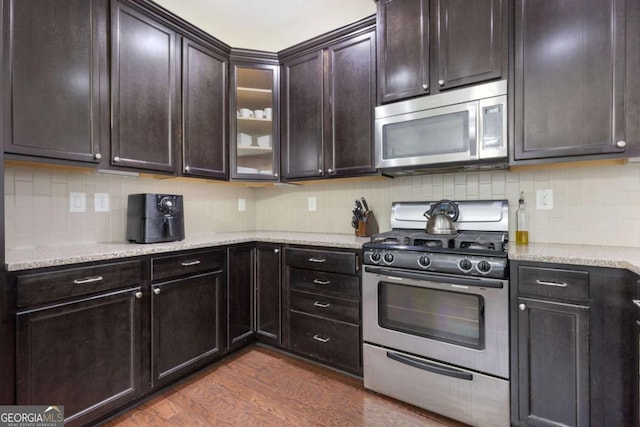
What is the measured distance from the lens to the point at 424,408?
173cm

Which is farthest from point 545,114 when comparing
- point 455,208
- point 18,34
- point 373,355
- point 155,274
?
point 18,34

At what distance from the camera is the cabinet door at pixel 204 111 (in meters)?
2.24

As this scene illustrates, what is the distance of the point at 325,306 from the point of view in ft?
6.96

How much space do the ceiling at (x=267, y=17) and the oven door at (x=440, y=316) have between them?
2.20 metres

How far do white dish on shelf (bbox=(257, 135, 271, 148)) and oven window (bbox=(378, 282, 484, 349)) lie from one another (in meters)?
1.54

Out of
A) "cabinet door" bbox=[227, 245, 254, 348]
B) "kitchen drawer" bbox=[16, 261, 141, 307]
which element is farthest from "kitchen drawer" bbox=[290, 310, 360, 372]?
"kitchen drawer" bbox=[16, 261, 141, 307]

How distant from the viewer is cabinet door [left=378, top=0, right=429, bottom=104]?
1.92 metres

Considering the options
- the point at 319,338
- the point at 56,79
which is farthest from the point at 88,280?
the point at 319,338

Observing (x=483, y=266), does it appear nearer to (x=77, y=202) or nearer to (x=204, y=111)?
(x=204, y=111)

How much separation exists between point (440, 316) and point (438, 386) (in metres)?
0.37

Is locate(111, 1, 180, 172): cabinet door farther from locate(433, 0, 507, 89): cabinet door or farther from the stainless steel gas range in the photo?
locate(433, 0, 507, 89): cabinet door

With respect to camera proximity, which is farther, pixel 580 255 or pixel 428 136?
pixel 428 136

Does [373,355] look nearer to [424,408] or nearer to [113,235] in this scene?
[424,408]

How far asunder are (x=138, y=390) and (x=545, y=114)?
106 inches
